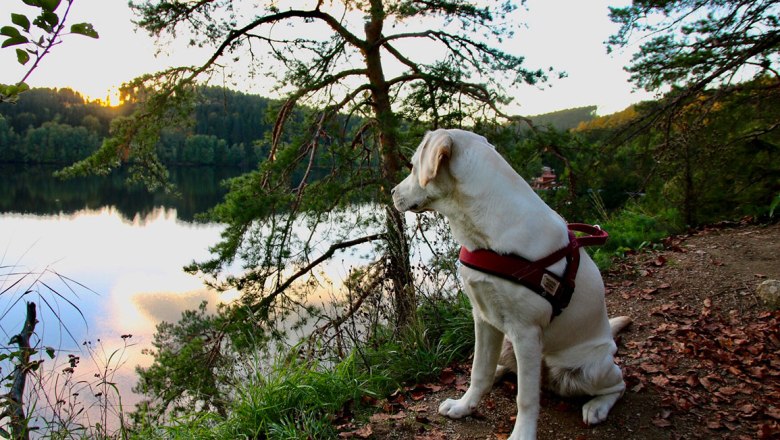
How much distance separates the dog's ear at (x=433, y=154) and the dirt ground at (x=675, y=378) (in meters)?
1.57

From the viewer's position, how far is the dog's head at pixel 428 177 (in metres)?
2.70

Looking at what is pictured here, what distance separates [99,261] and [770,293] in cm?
2184

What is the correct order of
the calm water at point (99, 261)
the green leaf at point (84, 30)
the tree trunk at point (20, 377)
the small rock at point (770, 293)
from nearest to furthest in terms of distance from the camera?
the green leaf at point (84, 30) < the tree trunk at point (20, 377) < the calm water at point (99, 261) < the small rock at point (770, 293)

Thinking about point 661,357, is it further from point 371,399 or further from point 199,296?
point 199,296

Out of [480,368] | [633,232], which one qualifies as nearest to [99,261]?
[633,232]

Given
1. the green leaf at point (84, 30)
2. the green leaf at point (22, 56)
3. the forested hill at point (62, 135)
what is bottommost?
the green leaf at point (22, 56)

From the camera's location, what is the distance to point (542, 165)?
835cm

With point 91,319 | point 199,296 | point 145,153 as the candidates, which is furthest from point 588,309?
point 199,296

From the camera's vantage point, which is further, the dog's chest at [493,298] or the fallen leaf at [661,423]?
the fallen leaf at [661,423]

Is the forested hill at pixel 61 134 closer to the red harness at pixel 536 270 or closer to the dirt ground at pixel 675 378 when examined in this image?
the dirt ground at pixel 675 378

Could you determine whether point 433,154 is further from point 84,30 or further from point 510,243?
point 84,30

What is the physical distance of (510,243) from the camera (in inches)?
106

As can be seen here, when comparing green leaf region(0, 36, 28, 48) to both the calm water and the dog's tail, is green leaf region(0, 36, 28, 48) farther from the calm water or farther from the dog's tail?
the dog's tail

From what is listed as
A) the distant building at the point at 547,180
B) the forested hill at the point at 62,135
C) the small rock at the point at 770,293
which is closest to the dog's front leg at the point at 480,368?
the small rock at the point at 770,293
